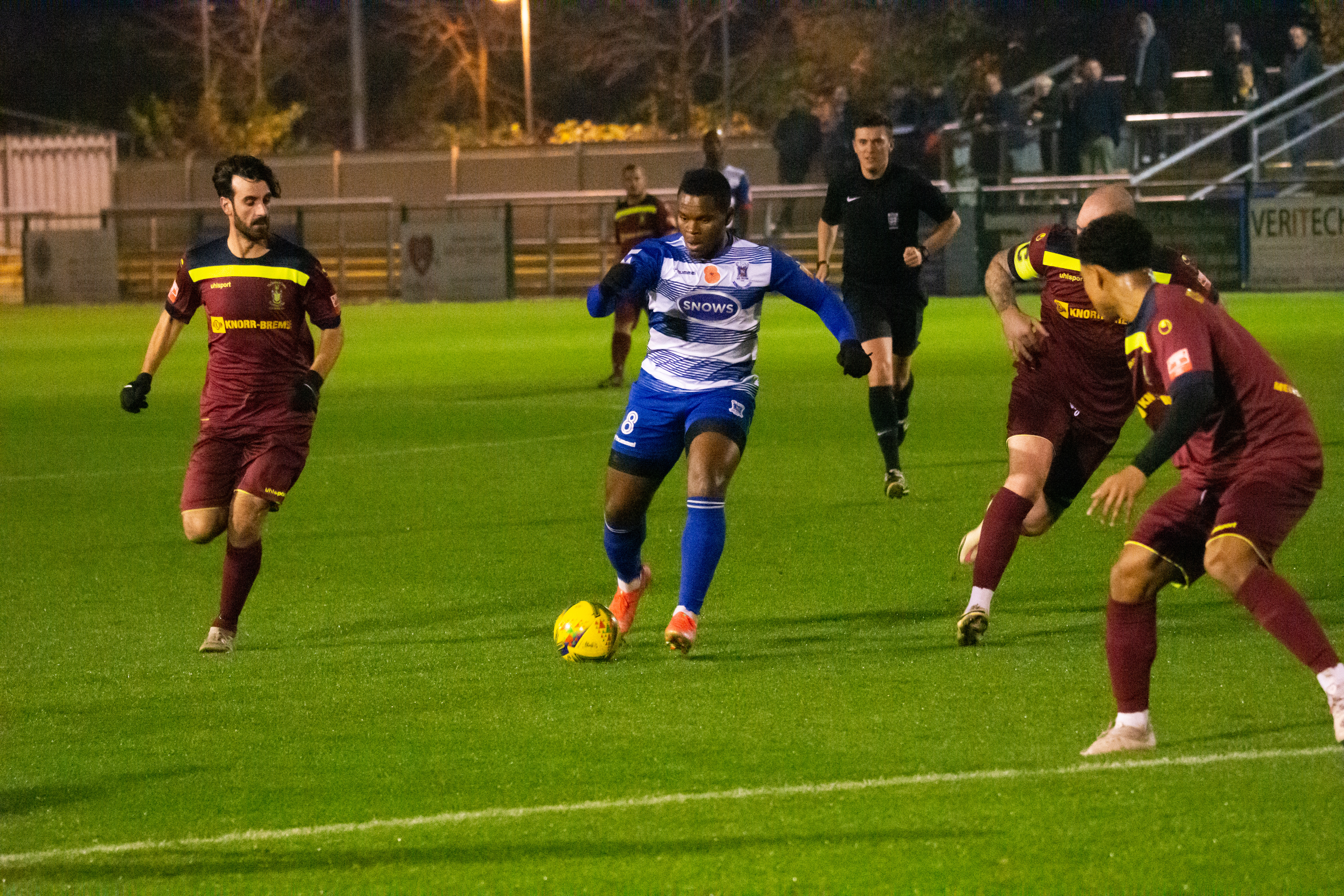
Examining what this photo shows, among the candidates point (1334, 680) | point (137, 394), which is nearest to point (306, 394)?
point (137, 394)

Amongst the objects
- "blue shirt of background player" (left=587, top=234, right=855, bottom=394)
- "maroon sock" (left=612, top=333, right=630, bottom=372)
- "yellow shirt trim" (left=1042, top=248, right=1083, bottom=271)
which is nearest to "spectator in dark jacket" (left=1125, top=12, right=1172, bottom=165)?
"maroon sock" (left=612, top=333, right=630, bottom=372)

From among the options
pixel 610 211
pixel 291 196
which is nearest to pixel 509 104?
pixel 291 196

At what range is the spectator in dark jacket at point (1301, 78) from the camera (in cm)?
3069

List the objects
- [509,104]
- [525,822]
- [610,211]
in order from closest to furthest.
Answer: [525,822]
[610,211]
[509,104]

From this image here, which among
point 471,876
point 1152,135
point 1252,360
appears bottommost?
point 471,876

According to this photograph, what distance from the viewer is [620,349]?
63.7 ft

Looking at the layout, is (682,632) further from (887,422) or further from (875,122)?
(875,122)

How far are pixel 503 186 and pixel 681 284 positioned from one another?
1465 inches

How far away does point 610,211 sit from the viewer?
123 feet

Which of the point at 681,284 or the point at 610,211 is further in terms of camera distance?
the point at 610,211

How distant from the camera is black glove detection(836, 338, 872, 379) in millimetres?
7727

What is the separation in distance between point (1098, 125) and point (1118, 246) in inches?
1018

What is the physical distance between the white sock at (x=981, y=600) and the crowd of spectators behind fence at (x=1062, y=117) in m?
22.4

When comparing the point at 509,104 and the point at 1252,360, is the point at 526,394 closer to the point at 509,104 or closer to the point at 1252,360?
the point at 1252,360
